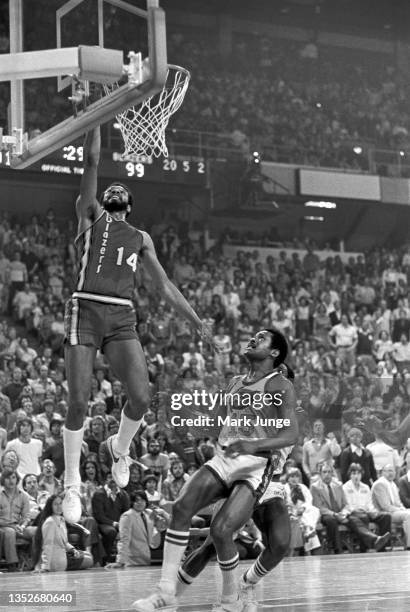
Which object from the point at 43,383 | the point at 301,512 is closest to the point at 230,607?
the point at 301,512

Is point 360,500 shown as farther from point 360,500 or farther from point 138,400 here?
point 138,400

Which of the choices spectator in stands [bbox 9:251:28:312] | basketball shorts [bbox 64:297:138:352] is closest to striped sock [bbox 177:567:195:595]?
basketball shorts [bbox 64:297:138:352]

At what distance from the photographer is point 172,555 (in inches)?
315

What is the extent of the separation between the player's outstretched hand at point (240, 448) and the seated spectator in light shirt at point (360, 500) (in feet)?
27.6

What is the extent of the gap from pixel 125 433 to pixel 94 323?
3.03 feet

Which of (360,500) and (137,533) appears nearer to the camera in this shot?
(137,533)

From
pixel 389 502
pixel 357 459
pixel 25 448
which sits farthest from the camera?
pixel 357 459

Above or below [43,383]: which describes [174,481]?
below

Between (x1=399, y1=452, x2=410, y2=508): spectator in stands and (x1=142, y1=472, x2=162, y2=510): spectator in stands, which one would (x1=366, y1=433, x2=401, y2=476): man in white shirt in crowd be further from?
(x1=142, y1=472, x2=162, y2=510): spectator in stands

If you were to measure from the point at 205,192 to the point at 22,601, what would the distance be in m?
19.9

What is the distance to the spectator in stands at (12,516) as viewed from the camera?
13.5 metres

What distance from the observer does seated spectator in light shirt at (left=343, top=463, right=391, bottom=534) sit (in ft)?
52.9

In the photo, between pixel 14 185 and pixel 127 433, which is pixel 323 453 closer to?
pixel 127 433

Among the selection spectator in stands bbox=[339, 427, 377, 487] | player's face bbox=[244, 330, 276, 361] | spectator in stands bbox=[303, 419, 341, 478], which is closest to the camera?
player's face bbox=[244, 330, 276, 361]
